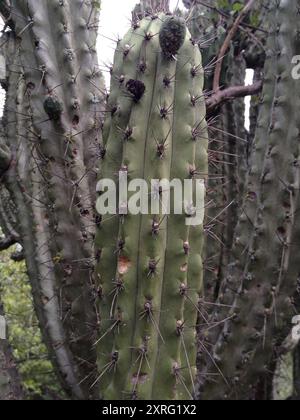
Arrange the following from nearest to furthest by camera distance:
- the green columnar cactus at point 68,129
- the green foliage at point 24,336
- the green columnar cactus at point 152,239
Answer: the green columnar cactus at point 152,239 < the green columnar cactus at point 68,129 < the green foliage at point 24,336

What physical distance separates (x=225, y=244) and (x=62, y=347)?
39.4 inches

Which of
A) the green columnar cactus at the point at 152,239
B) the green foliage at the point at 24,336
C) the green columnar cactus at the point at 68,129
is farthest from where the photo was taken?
the green foliage at the point at 24,336

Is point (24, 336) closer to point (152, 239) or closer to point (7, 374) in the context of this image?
point (7, 374)

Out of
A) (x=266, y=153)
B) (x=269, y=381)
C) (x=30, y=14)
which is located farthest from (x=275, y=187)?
(x=269, y=381)

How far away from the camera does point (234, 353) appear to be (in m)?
2.46

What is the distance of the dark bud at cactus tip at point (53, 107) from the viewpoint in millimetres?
2264

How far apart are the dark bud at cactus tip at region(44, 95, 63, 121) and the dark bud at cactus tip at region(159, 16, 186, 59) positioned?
0.54 meters

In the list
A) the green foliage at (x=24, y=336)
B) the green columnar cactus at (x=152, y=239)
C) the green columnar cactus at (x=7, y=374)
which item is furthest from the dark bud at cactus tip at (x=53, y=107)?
the green foliage at (x=24, y=336)

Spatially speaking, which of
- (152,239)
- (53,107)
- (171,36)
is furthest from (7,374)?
(171,36)

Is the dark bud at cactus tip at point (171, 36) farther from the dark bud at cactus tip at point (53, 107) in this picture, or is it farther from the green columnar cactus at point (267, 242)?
the green columnar cactus at point (267, 242)

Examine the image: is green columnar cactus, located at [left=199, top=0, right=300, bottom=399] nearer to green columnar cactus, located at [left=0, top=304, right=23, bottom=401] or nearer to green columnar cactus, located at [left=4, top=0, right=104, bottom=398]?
green columnar cactus, located at [left=4, top=0, right=104, bottom=398]

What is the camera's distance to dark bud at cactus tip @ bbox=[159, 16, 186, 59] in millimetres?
1900

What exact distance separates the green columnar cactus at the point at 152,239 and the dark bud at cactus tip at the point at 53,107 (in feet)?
1.18

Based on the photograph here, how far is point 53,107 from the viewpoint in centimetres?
227
